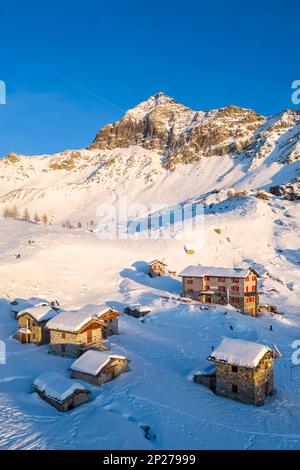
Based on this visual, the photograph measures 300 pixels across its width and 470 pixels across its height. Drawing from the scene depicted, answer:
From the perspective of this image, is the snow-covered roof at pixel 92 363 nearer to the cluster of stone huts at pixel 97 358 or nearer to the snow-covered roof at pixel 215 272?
the cluster of stone huts at pixel 97 358

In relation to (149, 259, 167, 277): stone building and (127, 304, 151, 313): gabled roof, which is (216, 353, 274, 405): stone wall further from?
(149, 259, 167, 277): stone building

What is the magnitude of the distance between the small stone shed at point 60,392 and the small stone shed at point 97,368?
7.90 feet

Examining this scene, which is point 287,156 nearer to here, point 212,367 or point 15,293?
point 15,293

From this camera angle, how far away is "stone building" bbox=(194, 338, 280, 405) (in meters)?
27.2

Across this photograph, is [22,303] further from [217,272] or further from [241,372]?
[241,372]

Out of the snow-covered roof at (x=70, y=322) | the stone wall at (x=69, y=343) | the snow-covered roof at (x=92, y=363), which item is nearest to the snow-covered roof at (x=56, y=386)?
the snow-covered roof at (x=92, y=363)

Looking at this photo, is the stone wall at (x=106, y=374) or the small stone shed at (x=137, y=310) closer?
the stone wall at (x=106, y=374)

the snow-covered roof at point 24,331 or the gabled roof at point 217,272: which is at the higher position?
the gabled roof at point 217,272

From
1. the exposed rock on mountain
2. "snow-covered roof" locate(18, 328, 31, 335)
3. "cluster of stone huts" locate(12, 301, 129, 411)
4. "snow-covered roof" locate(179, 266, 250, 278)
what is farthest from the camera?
the exposed rock on mountain

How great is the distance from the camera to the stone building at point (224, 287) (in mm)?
59125

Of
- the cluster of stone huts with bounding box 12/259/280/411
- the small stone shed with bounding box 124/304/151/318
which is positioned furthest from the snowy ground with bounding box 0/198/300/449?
the small stone shed with bounding box 124/304/151/318

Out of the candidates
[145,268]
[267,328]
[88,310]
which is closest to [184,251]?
[145,268]

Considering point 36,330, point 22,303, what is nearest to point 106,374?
point 36,330

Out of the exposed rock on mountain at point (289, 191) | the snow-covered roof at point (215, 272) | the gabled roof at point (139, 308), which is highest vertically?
the exposed rock on mountain at point (289, 191)
